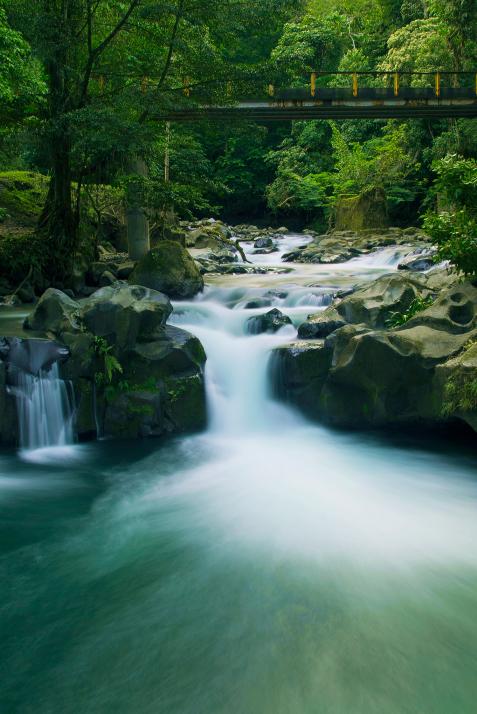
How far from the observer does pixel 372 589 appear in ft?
13.4

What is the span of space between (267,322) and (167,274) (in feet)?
12.1

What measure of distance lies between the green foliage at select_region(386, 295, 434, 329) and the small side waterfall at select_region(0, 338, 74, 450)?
4491 millimetres

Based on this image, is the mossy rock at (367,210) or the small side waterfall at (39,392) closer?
the small side waterfall at (39,392)

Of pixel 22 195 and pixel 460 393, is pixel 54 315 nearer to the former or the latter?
pixel 460 393

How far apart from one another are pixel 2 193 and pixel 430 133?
21516 mm

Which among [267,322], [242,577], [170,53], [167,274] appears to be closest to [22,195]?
[167,274]

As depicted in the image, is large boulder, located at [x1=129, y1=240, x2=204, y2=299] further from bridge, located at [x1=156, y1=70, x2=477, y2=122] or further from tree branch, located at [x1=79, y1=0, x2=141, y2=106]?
bridge, located at [x1=156, y1=70, x2=477, y2=122]

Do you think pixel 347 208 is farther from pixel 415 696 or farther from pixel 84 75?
pixel 415 696

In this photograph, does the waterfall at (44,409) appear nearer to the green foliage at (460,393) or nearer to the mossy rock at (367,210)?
the green foliage at (460,393)

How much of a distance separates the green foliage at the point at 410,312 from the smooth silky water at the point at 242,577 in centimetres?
184

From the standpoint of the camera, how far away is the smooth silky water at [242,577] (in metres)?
3.15

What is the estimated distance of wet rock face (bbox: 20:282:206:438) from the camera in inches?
282

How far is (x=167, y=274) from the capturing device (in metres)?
12.3

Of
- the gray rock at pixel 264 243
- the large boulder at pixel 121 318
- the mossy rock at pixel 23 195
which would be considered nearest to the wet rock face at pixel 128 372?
the large boulder at pixel 121 318
